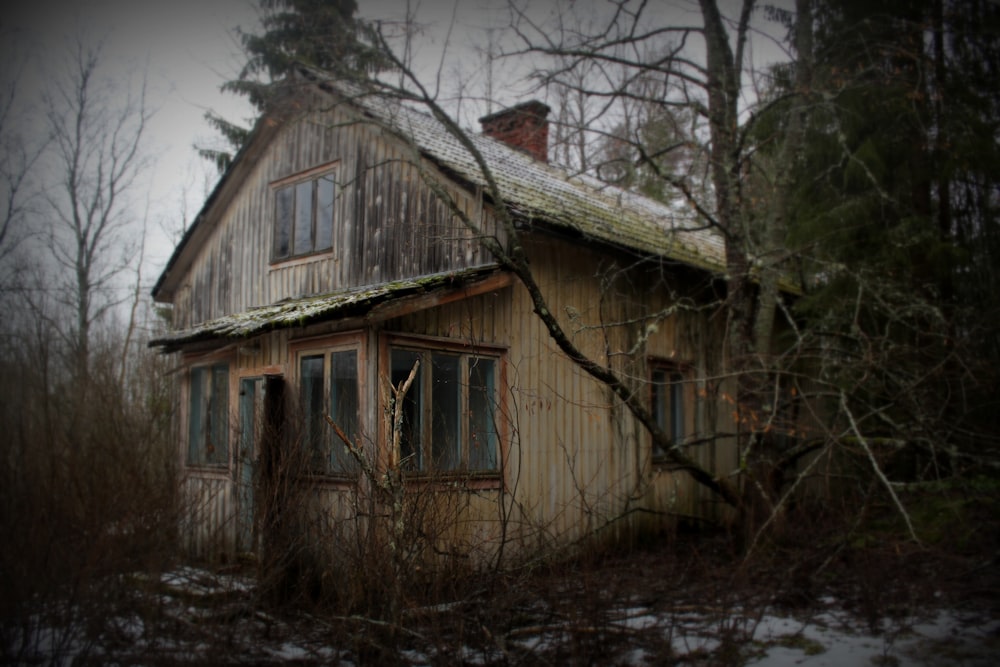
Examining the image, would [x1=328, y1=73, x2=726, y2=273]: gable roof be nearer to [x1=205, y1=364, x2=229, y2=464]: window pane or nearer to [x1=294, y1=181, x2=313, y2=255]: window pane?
[x1=294, y1=181, x2=313, y2=255]: window pane

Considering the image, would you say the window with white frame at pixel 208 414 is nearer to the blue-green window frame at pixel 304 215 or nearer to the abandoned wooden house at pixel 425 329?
the abandoned wooden house at pixel 425 329

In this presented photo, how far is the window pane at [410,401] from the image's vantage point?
7.45m

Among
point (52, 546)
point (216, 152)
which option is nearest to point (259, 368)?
point (52, 546)

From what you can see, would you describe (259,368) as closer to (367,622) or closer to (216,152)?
(367,622)

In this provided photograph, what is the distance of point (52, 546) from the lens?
13.5 ft

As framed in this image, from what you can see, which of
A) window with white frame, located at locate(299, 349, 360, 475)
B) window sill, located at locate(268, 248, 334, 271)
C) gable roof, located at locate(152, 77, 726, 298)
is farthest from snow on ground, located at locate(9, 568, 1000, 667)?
window sill, located at locate(268, 248, 334, 271)

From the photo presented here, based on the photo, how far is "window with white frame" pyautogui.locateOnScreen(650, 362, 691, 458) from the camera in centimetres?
1095

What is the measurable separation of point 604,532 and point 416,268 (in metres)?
4.16

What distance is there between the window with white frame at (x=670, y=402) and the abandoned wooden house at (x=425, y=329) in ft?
0.15

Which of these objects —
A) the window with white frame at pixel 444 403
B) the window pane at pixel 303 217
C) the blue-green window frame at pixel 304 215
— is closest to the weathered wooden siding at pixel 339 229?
the blue-green window frame at pixel 304 215

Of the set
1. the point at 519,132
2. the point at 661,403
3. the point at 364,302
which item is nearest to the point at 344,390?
the point at 364,302

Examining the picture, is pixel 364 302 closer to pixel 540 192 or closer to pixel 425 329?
pixel 425 329

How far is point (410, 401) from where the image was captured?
A: 24.7 ft

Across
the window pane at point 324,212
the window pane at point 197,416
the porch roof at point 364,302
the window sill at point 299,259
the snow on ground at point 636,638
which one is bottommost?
Answer: the snow on ground at point 636,638
